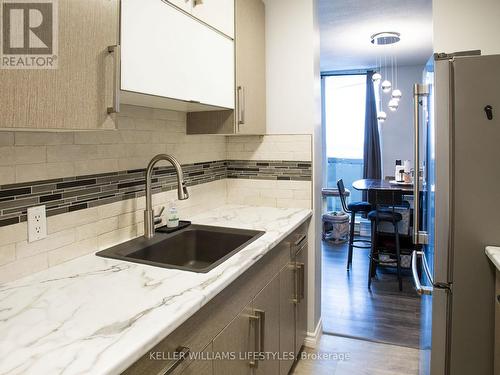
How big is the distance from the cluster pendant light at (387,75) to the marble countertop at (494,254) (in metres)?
3.07

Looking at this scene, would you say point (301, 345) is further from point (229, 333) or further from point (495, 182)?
point (495, 182)

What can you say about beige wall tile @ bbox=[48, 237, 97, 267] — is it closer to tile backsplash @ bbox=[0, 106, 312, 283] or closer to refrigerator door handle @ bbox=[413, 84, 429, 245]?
tile backsplash @ bbox=[0, 106, 312, 283]

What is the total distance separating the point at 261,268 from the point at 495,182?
3.28ft

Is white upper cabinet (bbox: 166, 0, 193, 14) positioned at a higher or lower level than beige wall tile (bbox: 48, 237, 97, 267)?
higher

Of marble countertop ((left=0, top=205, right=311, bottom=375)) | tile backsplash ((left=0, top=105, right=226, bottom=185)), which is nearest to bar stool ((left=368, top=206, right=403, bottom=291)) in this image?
tile backsplash ((left=0, top=105, right=226, bottom=185))

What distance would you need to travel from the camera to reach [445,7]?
216 cm

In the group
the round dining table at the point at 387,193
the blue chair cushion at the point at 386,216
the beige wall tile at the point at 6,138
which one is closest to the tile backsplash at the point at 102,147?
the beige wall tile at the point at 6,138

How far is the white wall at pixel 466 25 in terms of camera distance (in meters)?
2.10

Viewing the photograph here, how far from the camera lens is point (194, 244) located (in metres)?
1.99

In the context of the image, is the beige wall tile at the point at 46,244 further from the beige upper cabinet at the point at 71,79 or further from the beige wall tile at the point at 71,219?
the beige upper cabinet at the point at 71,79

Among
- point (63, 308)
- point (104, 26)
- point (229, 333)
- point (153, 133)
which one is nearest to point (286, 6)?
point (153, 133)

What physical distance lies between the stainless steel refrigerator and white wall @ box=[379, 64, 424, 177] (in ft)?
14.2

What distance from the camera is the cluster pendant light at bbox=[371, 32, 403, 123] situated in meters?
4.03

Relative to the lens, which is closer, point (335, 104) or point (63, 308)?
point (63, 308)
